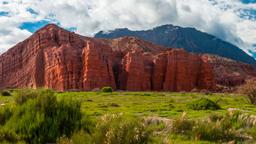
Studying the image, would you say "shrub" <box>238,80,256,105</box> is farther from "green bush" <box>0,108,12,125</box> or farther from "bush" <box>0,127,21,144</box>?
→ "bush" <box>0,127,21,144</box>

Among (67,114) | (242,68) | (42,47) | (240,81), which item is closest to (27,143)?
(67,114)

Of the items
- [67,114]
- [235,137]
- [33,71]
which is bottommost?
[235,137]

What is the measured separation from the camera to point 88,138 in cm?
1388

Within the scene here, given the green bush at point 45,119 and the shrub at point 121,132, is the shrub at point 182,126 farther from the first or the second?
the shrub at point 121,132

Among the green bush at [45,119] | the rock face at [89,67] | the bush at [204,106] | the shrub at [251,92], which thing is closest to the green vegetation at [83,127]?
the green bush at [45,119]

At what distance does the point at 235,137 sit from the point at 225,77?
155m

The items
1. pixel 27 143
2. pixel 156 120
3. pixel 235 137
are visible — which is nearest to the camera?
pixel 27 143

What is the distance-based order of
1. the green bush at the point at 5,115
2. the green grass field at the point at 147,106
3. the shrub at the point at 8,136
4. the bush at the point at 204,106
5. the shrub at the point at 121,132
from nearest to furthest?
the shrub at the point at 121,132
the shrub at the point at 8,136
the green bush at the point at 5,115
the green grass field at the point at 147,106
the bush at the point at 204,106

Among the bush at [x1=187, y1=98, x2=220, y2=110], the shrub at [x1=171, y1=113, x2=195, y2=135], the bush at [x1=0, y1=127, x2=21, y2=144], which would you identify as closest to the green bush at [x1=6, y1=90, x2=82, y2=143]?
the bush at [x1=0, y1=127, x2=21, y2=144]

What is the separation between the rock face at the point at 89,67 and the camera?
108375 millimetres

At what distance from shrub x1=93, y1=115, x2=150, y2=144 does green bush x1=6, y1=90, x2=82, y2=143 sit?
7.87ft

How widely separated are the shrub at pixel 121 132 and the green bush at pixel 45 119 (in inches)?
94.4

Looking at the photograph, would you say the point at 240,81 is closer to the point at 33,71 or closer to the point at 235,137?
the point at 33,71

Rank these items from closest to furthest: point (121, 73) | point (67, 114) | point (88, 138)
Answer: point (88, 138) < point (67, 114) < point (121, 73)
